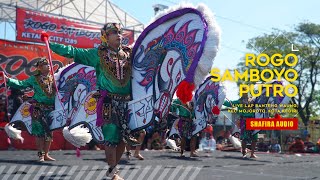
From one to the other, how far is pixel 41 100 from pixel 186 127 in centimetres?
384

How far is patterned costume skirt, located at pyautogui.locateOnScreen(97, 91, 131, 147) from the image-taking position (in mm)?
4609

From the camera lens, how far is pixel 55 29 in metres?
16.0

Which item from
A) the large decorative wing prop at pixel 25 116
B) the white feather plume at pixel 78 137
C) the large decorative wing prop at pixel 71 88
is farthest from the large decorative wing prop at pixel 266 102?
the white feather plume at pixel 78 137

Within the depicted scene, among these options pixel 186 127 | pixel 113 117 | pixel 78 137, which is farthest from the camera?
pixel 186 127

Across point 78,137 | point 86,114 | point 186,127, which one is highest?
point 86,114

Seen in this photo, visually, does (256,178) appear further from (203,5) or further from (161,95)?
(203,5)

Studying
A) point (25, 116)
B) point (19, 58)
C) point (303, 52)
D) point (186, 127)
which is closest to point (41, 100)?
point (25, 116)

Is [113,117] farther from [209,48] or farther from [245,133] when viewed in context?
[245,133]

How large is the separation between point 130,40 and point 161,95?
1313 centimetres

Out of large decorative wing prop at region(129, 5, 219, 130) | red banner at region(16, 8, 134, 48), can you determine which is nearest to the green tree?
red banner at region(16, 8, 134, 48)

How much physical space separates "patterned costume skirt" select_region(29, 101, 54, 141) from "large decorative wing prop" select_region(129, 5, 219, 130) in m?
3.36

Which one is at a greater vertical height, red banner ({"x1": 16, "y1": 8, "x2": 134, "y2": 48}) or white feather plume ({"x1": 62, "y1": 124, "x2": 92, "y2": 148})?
red banner ({"x1": 16, "y1": 8, "x2": 134, "y2": 48})

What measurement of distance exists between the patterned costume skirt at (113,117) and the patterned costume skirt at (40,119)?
10.7ft

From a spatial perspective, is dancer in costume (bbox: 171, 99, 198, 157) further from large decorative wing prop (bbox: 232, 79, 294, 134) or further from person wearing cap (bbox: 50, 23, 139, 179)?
person wearing cap (bbox: 50, 23, 139, 179)
